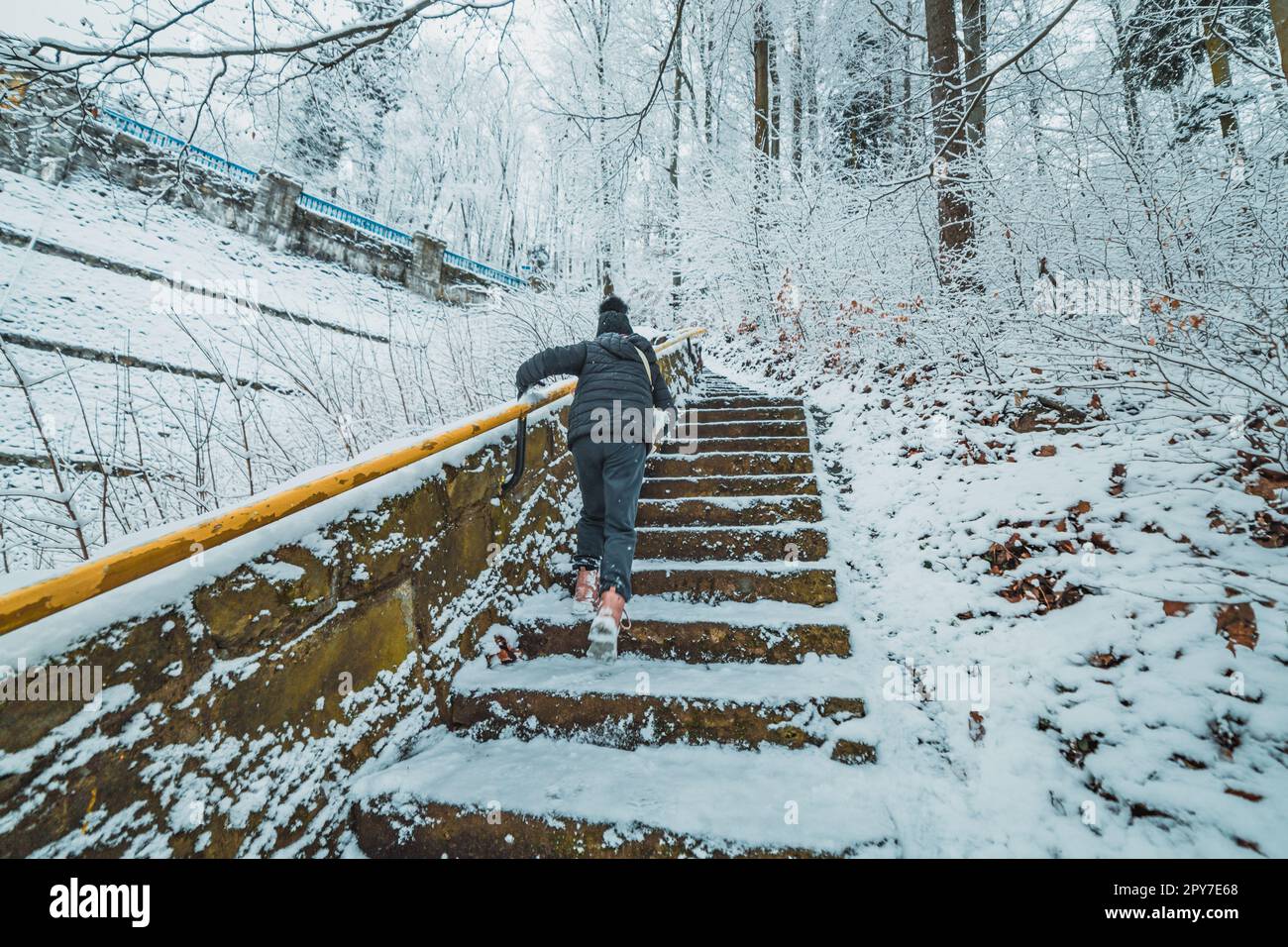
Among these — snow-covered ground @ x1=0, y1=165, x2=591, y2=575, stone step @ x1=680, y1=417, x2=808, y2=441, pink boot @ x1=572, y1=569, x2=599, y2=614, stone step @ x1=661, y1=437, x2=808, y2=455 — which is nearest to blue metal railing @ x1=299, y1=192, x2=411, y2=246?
snow-covered ground @ x1=0, y1=165, x2=591, y2=575

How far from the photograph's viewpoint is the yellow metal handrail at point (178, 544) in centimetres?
103

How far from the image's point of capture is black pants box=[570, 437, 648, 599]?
252 cm

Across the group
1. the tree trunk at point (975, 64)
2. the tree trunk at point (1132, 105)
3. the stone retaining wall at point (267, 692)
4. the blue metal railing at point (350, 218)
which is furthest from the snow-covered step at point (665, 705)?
the blue metal railing at point (350, 218)

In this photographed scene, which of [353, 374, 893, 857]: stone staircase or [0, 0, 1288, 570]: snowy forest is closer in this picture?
[353, 374, 893, 857]: stone staircase

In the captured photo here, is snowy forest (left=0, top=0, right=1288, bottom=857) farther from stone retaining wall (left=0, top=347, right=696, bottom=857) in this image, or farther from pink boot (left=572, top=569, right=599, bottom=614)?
pink boot (left=572, top=569, right=599, bottom=614)

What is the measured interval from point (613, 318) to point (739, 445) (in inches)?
72.4

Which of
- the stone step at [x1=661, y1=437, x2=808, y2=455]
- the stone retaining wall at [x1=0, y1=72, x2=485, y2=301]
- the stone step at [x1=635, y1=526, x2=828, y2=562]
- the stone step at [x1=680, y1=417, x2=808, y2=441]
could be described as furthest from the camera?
the stone retaining wall at [x1=0, y1=72, x2=485, y2=301]

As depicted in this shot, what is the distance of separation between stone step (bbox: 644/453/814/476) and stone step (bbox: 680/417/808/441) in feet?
1.72

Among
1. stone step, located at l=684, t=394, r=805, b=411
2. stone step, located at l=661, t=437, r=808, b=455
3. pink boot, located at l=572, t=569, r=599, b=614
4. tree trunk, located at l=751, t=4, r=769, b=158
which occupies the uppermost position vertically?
tree trunk, located at l=751, t=4, r=769, b=158

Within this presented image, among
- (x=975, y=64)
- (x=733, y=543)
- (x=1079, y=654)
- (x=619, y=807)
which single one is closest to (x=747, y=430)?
(x=733, y=543)

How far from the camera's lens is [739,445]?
4.53 m
